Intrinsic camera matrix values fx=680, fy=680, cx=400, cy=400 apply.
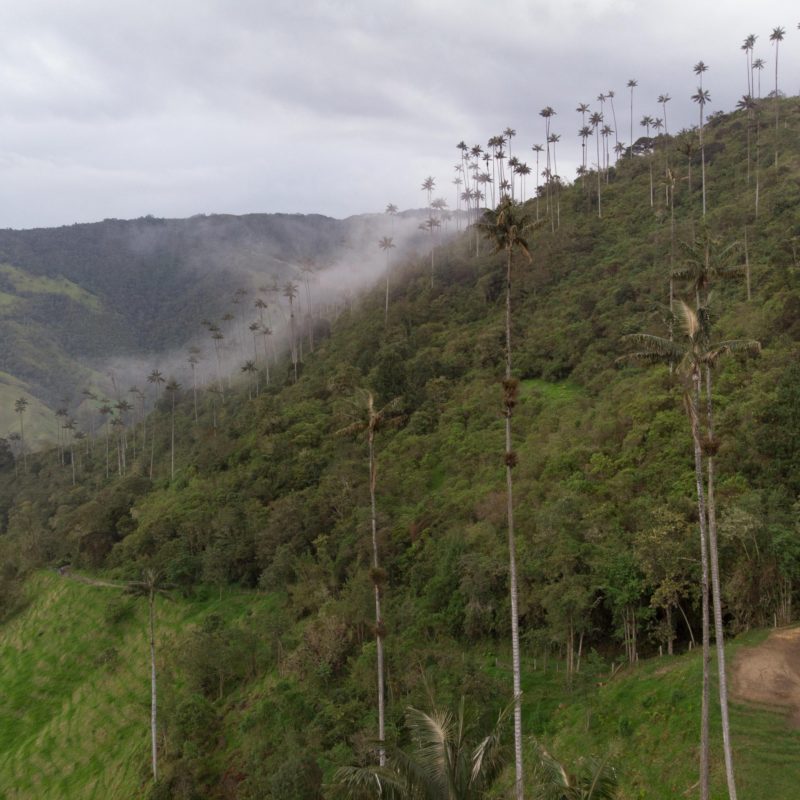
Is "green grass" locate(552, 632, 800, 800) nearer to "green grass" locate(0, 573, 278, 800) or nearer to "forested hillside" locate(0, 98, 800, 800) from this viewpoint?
"forested hillside" locate(0, 98, 800, 800)

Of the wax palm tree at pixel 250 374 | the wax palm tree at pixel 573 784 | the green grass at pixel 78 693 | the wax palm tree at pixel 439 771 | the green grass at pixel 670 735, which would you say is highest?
the wax palm tree at pixel 250 374

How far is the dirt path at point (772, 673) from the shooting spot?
22984mm

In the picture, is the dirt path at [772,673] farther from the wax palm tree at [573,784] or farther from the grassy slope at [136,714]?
the wax palm tree at [573,784]

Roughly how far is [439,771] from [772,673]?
16.7 meters

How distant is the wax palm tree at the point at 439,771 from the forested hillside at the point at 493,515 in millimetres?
1015

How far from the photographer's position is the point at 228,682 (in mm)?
44938

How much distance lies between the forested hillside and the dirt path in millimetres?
1284

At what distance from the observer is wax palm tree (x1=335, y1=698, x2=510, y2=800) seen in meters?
12.8

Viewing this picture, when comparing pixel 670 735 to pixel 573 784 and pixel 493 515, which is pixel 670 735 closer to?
pixel 573 784

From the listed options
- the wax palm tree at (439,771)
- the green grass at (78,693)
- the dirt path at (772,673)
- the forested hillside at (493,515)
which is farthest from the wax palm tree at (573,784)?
the green grass at (78,693)

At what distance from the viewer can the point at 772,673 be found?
23.9 meters

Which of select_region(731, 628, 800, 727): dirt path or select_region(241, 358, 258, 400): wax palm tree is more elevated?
select_region(241, 358, 258, 400): wax palm tree

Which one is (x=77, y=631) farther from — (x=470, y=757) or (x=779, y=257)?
(x=779, y=257)

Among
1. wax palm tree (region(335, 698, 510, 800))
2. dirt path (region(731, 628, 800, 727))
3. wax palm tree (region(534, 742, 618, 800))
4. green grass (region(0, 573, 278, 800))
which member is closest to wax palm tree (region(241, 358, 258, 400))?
green grass (region(0, 573, 278, 800))
